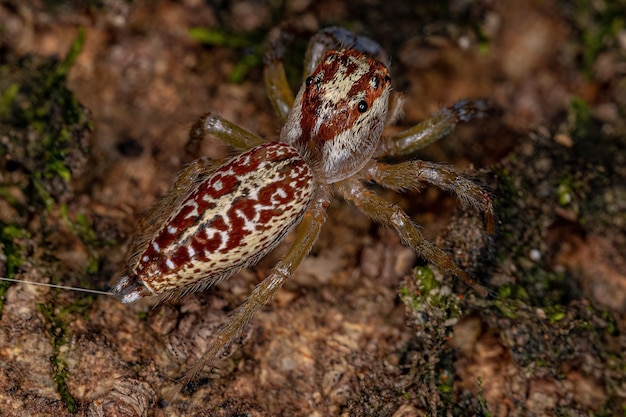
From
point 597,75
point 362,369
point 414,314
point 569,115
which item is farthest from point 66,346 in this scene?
point 597,75

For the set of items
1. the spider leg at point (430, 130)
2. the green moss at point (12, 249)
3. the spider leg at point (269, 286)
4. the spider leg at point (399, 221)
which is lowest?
the spider leg at point (399, 221)

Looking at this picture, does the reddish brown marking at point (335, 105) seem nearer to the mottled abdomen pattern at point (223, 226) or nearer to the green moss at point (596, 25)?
the mottled abdomen pattern at point (223, 226)

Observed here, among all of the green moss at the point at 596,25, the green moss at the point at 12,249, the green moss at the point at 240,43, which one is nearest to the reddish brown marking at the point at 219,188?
the green moss at the point at 12,249

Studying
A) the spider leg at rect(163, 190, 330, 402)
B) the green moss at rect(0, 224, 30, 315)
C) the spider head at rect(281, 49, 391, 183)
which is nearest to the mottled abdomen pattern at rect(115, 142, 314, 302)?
the spider leg at rect(163, 190, 330, 402)

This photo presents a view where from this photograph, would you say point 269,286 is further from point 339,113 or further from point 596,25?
point 596,25

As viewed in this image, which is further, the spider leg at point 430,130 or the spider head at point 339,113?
the spider leg at point 430,130

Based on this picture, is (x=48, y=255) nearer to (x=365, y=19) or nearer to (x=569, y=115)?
(x=365, y=19)
